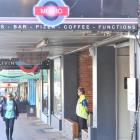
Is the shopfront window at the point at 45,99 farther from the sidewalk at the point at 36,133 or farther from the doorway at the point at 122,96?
the doorway at the point at 122,96

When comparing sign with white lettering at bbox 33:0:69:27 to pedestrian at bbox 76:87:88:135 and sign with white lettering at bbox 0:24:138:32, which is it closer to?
sign with white lettering at bbox 0:24:138:32

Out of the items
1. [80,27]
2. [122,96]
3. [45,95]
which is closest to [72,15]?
[80,27]

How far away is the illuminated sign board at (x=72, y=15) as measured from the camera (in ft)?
35.8

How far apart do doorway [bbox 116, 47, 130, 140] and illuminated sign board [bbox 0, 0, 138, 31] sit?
4.23m

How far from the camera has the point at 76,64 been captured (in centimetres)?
2116

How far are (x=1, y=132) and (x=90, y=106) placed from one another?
5.52 metres

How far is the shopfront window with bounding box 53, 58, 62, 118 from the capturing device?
75.3 ft

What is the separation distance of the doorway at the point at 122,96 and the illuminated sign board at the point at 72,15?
4233 mm

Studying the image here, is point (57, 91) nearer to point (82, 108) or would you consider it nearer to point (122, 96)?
point (82, 108)

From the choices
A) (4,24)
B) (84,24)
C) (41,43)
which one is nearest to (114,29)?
(84,24)

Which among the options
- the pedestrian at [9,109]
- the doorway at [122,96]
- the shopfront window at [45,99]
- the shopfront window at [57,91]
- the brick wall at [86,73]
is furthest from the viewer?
the shopfront window at [45,99]

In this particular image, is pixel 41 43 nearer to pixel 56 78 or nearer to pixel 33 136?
pixel 33 136

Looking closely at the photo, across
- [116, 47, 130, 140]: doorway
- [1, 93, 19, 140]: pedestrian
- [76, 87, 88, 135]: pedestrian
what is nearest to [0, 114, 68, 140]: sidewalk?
[76, 87, 88, 135]: pedestrian

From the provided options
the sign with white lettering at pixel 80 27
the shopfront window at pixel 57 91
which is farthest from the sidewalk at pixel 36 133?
the sign with white lettering at pixel 80 27
